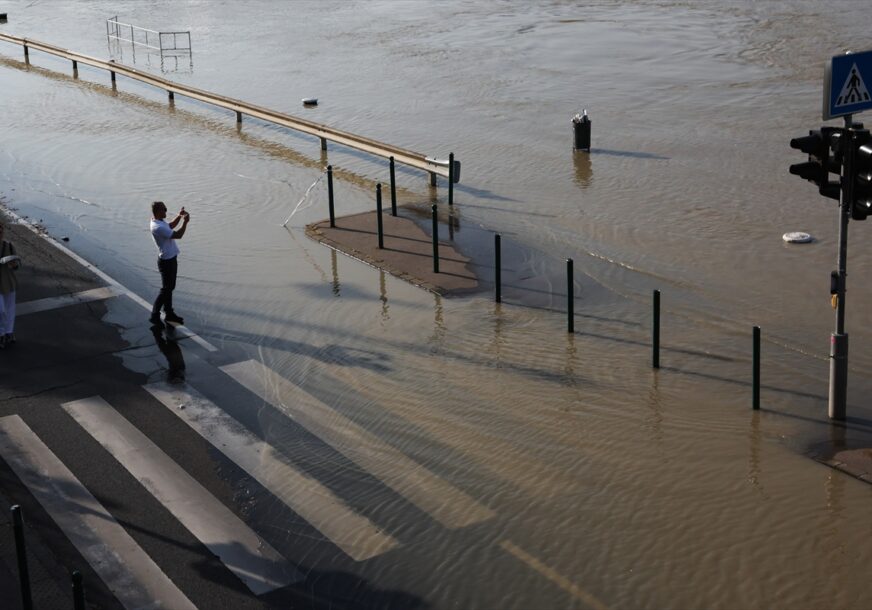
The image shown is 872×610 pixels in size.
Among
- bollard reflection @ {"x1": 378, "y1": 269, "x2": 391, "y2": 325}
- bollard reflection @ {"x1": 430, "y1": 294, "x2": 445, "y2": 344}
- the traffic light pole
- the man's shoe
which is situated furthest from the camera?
bollard reflection @ {"x1": 378, "y1": 269, "x2": 391, "y2": 325}

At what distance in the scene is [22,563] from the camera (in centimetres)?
846

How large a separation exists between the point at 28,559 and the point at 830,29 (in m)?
36.7

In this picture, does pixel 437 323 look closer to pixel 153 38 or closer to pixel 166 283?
pixel 166 283

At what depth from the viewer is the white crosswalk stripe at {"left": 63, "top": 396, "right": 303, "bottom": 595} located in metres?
9.42

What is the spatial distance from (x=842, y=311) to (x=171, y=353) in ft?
25.3

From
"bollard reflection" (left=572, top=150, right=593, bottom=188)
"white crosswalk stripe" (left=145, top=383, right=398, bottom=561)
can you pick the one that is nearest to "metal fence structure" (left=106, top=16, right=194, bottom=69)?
"bollard reflection" (left=572, top=150, right=593, bottom=188)

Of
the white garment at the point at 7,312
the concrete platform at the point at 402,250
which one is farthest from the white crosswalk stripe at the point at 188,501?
the concrete platform at the point at 402,250

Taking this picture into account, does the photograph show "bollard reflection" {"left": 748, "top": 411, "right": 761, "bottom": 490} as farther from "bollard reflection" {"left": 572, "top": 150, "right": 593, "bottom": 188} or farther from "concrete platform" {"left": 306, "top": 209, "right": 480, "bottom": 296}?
"bollard reflection" {"left": 572, "top": 150, "right": 593, "bottom": 188}

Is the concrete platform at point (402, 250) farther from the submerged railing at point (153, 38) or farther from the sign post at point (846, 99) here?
the submerged railing at point (153, 38)

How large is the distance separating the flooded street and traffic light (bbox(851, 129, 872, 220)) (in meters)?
2.30

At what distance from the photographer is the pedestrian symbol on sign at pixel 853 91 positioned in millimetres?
10898

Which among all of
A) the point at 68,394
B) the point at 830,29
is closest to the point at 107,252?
the point at 68,394

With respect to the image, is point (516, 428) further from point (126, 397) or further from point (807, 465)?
point (126, 397)

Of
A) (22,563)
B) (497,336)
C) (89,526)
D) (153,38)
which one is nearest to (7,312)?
(89,526)
